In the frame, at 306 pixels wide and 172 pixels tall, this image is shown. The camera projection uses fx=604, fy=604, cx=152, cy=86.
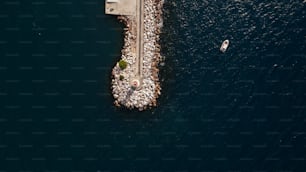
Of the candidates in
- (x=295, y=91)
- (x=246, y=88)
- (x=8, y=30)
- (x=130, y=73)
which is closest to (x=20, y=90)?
(x=8, y=30)

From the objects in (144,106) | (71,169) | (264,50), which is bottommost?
(71,169)

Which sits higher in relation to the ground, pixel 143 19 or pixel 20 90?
pixel 143 19

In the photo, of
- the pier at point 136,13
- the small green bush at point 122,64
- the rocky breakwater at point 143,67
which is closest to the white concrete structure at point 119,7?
the pier at point 136,13

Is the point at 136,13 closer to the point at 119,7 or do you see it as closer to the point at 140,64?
the point at 119,7

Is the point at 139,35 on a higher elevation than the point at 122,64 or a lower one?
higher

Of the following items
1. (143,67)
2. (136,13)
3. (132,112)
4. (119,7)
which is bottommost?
(132,112)

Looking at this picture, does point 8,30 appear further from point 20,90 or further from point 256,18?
point 256,18

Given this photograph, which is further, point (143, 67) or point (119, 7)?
point (143, 67)

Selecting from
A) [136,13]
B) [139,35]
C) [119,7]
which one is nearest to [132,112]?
[139,35]
